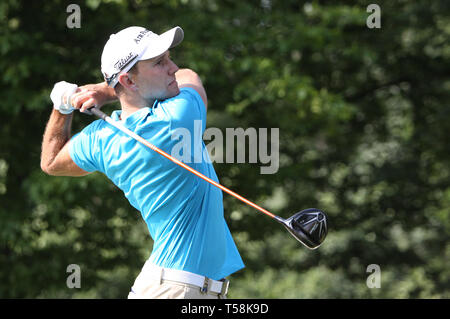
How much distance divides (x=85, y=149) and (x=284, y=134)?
570 cm

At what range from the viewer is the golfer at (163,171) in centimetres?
330

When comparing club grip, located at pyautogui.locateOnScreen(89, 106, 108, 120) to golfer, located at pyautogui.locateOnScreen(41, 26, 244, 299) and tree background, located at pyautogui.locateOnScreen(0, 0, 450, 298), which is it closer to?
golfer, located at pyautogui.locateOnScreen(41, 26, 244, 299)

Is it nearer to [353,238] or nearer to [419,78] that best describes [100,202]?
[353,238]

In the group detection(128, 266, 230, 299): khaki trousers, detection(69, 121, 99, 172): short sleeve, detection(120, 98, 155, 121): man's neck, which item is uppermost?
detection(120, 98, 155, 121): man's neck

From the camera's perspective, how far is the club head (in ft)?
10.8

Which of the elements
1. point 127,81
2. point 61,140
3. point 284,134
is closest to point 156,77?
point 127,81

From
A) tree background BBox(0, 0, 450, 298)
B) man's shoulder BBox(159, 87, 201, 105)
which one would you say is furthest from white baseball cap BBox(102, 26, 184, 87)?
tree background BBox(0, 0, 450, 298)

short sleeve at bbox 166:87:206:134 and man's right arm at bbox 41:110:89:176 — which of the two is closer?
short sleeve at bbox 166:87:206:134

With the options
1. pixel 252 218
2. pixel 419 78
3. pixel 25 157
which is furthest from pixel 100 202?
pixel 419 78

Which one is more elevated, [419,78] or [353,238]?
[419,78]

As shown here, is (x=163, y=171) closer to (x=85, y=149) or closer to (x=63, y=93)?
(x=85, y=149)
